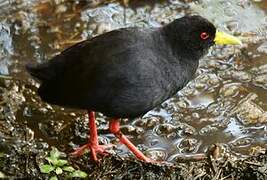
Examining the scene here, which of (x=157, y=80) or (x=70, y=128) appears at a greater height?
(x=157, y=80)

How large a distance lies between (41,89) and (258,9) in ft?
10.9

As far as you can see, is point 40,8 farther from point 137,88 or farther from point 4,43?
point 137,88

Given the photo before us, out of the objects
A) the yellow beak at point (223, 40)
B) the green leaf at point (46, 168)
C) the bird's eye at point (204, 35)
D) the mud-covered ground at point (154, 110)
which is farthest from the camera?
the yellow beak at point (223, 40)

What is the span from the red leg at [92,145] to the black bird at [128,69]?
7 cm

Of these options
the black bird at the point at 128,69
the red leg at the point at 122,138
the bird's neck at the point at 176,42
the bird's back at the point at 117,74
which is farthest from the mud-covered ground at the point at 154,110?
the bird's neck at the point at 176,42

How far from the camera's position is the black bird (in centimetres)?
528

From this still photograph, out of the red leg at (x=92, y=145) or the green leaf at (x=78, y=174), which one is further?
the red leg at (x=92, y=145)

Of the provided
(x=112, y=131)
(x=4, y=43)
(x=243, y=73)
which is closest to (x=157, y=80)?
(x=112, y=131)

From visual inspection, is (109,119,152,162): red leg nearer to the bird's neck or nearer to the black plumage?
the black plumage

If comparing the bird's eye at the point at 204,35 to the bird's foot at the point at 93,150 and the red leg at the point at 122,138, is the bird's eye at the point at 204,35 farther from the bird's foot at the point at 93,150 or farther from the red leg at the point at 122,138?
the bird's foot at the point at 93,150

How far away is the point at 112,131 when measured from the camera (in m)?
5.86

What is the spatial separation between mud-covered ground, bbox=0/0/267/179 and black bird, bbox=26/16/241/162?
43cm

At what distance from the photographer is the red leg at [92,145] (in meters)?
5.86

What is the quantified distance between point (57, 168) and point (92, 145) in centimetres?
74
